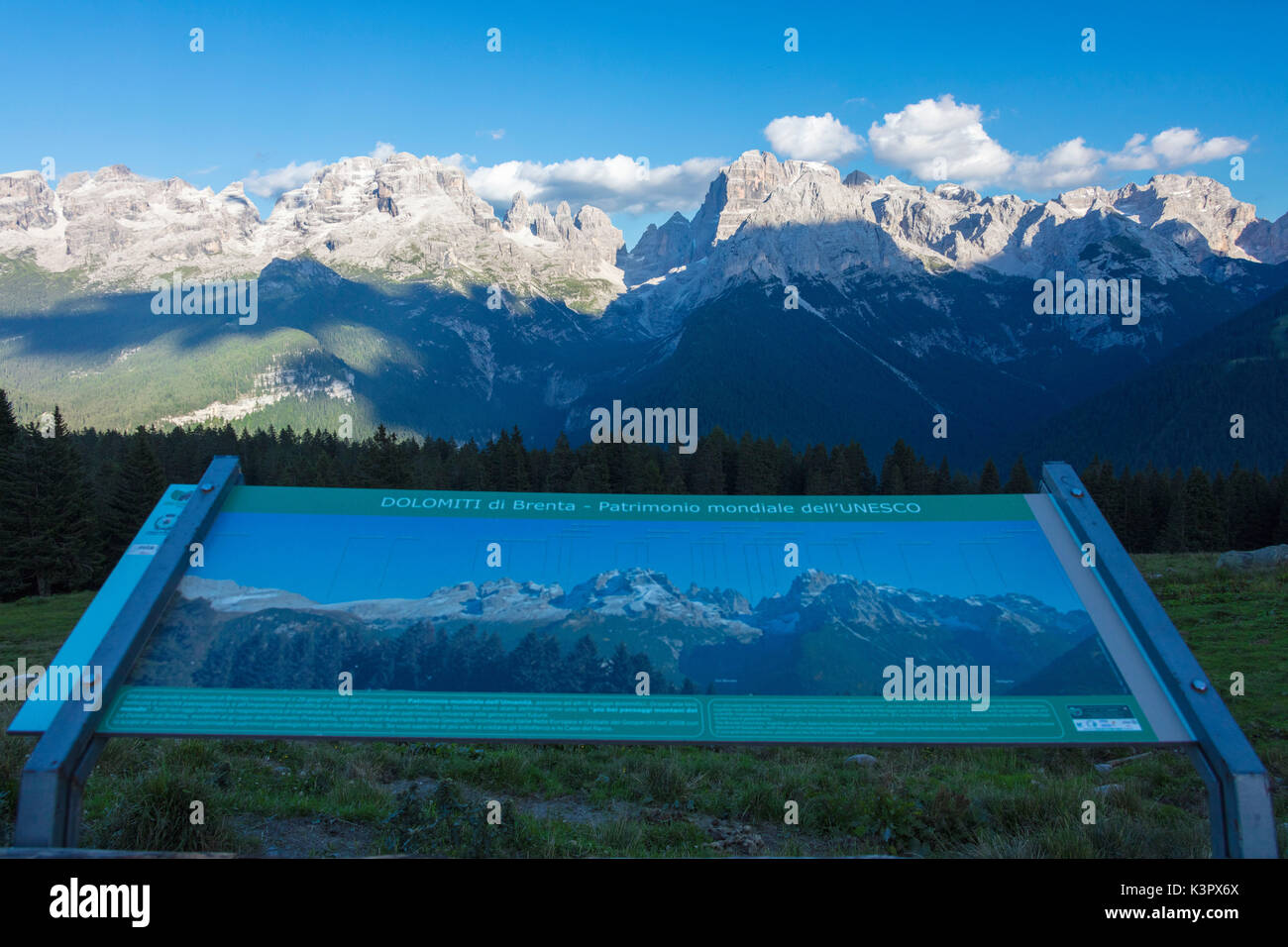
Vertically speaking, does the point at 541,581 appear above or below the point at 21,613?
above

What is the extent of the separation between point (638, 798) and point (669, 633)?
3.37 meters

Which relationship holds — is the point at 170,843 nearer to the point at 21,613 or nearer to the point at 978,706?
the point at 978,706

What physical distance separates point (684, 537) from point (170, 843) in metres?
5.95

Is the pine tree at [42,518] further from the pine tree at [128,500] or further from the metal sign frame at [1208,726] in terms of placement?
the metal sign frame at [1208,726]

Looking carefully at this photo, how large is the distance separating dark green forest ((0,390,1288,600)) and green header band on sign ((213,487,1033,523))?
122ft

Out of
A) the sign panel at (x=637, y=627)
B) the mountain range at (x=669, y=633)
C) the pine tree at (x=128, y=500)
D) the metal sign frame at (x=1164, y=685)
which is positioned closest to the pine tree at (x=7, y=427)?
the pine tree at (x=128, y=500)

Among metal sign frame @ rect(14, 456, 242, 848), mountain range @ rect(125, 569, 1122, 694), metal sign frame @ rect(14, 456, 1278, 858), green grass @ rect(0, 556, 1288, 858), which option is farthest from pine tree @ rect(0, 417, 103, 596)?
mountain range @ rect(125, 569, 1122, 694)

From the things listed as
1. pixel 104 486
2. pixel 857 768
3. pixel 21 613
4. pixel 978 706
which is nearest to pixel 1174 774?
pixel 857 768

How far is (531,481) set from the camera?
62969mm

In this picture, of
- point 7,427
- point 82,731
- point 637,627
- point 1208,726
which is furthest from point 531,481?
point 1208,726

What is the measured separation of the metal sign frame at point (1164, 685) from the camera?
6.43m

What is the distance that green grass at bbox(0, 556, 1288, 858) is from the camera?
26.2 feet

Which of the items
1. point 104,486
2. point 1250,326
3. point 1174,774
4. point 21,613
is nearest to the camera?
point 1174,774

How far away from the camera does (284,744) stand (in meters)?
11.8
